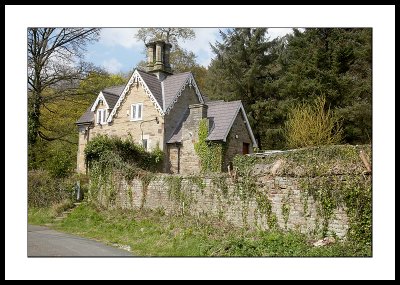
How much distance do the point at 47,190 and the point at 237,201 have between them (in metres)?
12.8

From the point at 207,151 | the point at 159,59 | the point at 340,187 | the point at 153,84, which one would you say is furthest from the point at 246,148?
the point at 340,187

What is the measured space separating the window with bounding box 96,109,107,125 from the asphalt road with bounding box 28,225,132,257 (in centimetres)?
1415

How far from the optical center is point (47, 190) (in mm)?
21938

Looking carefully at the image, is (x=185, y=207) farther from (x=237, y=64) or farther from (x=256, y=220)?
(x=237, y=64)

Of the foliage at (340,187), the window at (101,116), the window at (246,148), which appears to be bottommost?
the foliage at (340,187)

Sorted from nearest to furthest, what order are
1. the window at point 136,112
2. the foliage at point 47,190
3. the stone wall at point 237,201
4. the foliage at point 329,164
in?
the foliage at point 329,164, the stone wall at point 237,201, the foliage at point 47,190, the window at point 136,112

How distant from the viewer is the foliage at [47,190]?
21625 mm

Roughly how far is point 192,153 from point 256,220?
11.6 metres

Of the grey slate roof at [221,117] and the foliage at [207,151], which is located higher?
the grey slate roof at [221,117]

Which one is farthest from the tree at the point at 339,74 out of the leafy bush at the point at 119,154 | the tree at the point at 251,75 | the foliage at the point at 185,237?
the foliage at the point at 185,237

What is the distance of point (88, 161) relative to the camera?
22.2 meters

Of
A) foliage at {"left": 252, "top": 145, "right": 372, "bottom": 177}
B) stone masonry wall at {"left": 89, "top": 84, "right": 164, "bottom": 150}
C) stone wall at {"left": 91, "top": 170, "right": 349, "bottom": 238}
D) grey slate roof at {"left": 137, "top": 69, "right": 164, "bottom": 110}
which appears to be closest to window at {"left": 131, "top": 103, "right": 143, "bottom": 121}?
stone masonry wall at {"left": 89, "top": 84, "right": 164, "bottom": 150}

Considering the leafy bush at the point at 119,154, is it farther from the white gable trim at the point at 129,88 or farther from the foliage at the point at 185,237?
the foliage at the point at 185,237

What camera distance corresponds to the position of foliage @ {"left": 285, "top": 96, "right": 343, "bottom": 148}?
27.4 m
